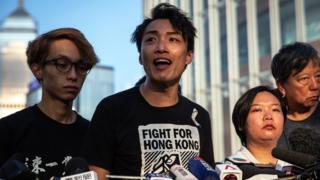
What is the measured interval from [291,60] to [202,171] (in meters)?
1.45

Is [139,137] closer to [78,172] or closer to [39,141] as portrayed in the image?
[39,141]

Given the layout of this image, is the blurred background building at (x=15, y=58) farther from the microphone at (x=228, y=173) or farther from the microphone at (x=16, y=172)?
the microphone at (x=16, y=172)

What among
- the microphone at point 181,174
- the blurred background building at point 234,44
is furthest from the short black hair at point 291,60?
the blurred background building at point 234,44

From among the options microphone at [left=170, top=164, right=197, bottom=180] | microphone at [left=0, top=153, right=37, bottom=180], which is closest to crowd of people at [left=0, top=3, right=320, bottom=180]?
microphone at [left=170, top=164, right=197, bottom=180]

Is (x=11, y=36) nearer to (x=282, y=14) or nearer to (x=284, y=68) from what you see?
(x=282, y=14)

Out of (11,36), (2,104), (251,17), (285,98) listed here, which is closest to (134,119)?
(285,98)

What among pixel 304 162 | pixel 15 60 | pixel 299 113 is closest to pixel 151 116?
pixel 304 162

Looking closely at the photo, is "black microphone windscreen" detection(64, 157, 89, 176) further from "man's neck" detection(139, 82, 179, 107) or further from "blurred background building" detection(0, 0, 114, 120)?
"blurred background building" detection(0, 0, 114, 120)

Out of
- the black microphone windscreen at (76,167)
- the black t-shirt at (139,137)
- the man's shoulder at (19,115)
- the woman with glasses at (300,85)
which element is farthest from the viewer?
the woman with glasses at (300,85)

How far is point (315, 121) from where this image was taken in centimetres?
306

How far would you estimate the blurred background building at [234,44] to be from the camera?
1738 cm

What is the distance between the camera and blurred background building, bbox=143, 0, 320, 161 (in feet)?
57.0

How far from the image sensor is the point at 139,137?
7.68 ft

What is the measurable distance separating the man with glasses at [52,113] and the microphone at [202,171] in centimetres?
98
